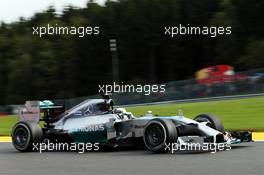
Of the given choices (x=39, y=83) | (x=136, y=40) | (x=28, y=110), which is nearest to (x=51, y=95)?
(x=39, y=83)

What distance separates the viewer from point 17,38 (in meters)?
84.9

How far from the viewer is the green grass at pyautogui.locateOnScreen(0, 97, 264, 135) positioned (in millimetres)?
19188

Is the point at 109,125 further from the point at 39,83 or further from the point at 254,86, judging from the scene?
the point at 39,83

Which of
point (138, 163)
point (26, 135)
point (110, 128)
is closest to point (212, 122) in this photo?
point (110, 128)

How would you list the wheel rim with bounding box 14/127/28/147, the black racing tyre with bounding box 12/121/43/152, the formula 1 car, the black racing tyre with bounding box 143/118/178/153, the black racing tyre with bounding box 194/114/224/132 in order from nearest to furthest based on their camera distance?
the black racing tyre with bounding box 143/118/178/153, the formula 1 car, the black racing tyre with bounding box 194/114/224/132, the black racing tyre with bounding box 12/121/43/152, the wheel rim with bounding box 14/127/28/147

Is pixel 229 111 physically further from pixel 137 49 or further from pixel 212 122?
pixel 137 49

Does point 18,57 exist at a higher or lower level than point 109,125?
higher

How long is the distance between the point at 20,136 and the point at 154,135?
3605mm

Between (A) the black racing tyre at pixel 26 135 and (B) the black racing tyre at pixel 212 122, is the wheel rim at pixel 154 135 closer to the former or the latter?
(B) the black racing tyre at pixel 212 122

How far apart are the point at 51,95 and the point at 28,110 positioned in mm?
57981

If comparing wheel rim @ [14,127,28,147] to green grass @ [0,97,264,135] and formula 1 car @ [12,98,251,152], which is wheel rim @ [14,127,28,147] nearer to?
formula 1 car @ [12,98,251,152]

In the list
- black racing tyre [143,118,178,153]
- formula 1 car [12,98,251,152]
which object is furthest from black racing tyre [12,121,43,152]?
black racing tyre [143,118,178,153]

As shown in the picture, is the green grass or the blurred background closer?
the green grass

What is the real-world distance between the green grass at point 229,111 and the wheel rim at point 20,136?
288 inches
